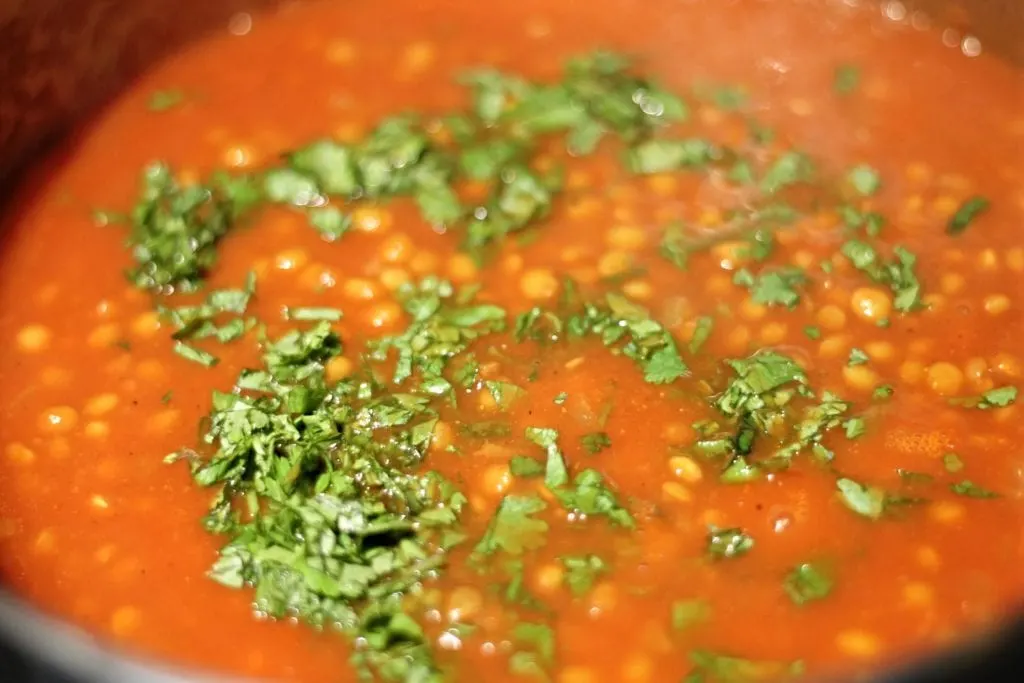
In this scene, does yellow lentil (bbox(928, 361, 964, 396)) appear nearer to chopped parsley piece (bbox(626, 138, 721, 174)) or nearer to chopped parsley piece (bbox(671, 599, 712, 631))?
chopped parsley piece (bbox(671, 599, 712, 631))

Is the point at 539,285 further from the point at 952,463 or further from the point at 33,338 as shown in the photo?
the point at 33,338

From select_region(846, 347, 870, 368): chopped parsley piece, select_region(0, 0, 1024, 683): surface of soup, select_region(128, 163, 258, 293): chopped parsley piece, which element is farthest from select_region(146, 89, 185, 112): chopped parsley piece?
select_region(846, 347, 870, 368): chopped parsley piece

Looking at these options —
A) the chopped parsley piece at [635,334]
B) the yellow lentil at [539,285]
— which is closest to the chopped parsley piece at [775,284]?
the chopped parsley piece at [635,334]

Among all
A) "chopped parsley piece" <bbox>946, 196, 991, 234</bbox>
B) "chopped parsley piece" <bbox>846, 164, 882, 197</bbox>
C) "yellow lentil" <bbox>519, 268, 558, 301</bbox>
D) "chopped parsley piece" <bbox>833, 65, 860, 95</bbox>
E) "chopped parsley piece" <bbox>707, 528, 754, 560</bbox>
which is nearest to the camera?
"chopped parsley piece" <bbox>707, 528, 754, 560</bbox>

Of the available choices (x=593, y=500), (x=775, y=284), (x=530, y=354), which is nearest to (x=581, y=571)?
(x=593, y=500)

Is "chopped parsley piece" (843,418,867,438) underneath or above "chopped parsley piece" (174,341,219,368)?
underneath

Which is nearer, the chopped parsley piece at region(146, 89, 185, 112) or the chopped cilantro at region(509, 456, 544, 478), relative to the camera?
the chopped cilantro at region(509, 456, 544, 478)
